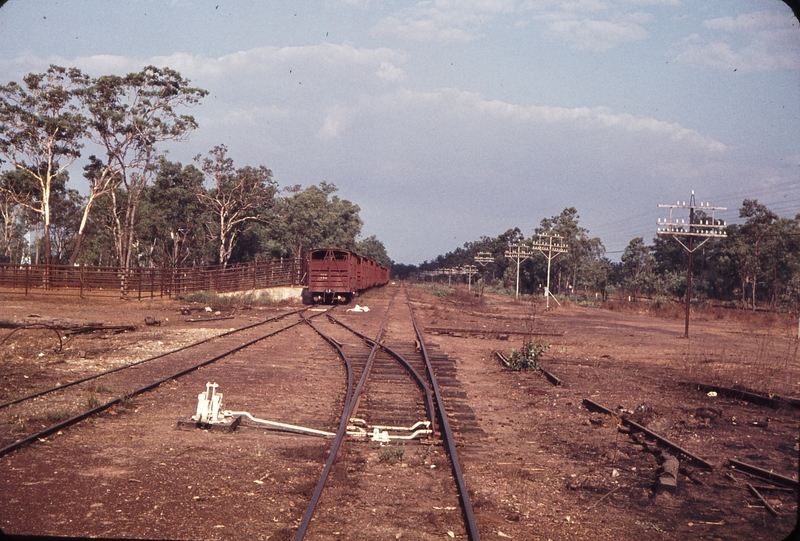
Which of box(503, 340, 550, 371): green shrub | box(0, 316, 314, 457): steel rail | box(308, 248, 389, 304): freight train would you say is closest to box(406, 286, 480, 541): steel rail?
box(503, 340, 550, 371): green shrub

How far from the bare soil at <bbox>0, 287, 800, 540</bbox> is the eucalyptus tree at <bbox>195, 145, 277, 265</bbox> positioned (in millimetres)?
39803

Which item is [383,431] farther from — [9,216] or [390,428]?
[9,216]

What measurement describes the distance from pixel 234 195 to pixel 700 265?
5611 centimetres

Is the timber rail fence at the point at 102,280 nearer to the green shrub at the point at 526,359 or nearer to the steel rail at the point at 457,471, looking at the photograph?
the green shrub at the point at 526,359

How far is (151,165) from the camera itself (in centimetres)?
4300

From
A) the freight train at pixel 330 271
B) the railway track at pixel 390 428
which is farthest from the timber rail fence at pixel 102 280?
the railway track at pixel 390 428

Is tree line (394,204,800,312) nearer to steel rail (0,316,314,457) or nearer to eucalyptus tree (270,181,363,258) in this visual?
eucalyptus tree (270,181,363,258)

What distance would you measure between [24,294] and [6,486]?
2995cm

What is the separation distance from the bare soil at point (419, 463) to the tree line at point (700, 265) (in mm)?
35967

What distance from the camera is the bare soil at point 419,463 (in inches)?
196

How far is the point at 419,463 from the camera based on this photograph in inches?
263

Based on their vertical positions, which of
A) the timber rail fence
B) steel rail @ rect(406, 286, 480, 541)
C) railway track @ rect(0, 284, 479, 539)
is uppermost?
the timber rail fence

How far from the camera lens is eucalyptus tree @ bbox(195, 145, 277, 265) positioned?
5278 cm

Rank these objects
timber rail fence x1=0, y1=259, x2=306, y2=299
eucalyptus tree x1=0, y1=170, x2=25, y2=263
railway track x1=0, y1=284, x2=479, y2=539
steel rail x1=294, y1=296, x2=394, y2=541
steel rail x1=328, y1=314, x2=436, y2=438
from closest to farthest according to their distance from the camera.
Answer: steel rail x1=294, y1=296, x2=394, y2=541, railway track x1=0, y1=284, x2=479, y2=539, steel rail x1=328, y1=314, x2=436, y2=438, timber rail fence x1=0, y1=259, x2=306, y2=299, eucalyptus tree x1=0, y1=170, x2=25, y2=263
